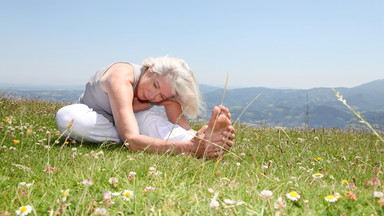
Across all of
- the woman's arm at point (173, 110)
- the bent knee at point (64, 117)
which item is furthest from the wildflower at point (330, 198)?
the bent knee at point (64, 117)

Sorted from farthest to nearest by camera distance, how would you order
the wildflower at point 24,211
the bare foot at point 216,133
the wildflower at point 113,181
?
the bare foot at point 216,133 < the wildflower at point 113,181 < the wildflower at point 24,211

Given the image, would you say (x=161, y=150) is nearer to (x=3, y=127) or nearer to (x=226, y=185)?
(x=226, y=185)

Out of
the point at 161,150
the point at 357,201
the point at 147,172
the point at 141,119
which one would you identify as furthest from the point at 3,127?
the point at 357,201

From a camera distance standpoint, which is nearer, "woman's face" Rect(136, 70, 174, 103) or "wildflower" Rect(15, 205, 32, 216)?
"wildflower" Rect(15, 205, 32, 216)

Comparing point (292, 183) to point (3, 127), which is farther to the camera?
point (3, 127)

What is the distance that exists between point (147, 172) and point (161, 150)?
115 centimetres

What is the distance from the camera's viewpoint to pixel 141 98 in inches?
184

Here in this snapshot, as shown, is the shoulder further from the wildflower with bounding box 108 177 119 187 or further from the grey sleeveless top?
the wildflower with bounding box 108 177 119 187

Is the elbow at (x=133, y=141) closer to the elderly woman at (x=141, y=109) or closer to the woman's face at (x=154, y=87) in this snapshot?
the elderly woman at (x=141, y=109)

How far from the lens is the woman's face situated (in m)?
4.41

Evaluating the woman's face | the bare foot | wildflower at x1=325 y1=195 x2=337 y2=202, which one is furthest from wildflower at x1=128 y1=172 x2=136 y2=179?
the woman's face

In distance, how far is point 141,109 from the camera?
16.6ft

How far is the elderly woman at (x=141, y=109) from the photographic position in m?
3.80

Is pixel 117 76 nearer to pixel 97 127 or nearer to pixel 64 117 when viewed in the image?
pixel 97 127
